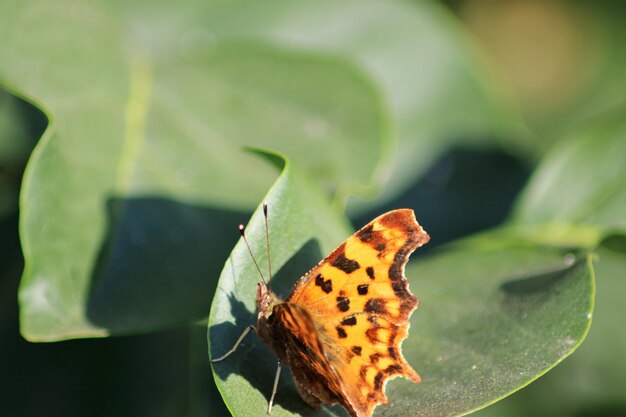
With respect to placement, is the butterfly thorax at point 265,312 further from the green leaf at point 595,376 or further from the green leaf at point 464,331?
the green leaf at point 595,376

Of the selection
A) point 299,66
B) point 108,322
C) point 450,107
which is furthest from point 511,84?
point 108,322

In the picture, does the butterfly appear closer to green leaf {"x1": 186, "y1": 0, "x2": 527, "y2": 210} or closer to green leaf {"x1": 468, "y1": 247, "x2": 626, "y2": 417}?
green leaf {"x1": 468, "y1": 247, "x2": 626, "y2": 417}

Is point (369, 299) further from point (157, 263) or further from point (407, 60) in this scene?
point (407, 60)

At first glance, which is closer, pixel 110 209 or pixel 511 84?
pixel 110 209

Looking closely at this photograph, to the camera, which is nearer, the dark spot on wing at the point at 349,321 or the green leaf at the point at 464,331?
the green leaf at the point at 464,331

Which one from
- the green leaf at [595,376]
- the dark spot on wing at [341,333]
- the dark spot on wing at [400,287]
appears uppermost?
the dark spot on wing at [400,287]

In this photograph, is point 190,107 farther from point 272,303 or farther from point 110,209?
point 272,303

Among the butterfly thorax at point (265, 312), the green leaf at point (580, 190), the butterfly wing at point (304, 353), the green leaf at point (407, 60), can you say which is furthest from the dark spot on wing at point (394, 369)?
the green leaf at point (407, 60)

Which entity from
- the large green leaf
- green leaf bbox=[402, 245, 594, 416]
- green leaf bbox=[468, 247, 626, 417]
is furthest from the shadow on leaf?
green leaf bbox=[468, 247, 626, 417]
